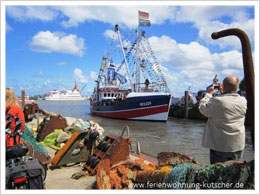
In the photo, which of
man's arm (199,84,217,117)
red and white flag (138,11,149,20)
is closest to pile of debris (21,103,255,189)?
man's arm (199,84,217,117)

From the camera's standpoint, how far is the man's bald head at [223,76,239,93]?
2.44m

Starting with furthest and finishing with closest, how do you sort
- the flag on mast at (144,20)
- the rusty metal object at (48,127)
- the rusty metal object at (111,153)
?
the flag on mast at (144,20)
the rusty metal object at (48,127)
the rusty metal object at (111,153)

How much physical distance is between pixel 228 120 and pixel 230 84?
427 millimetres

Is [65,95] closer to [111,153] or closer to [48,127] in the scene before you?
[48,127]

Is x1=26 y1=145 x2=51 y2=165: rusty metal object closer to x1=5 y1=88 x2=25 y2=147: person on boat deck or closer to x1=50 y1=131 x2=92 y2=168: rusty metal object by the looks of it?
x1=50 y1=131 x2=92 y2=168: rusty metal object

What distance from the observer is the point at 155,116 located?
22.5 m

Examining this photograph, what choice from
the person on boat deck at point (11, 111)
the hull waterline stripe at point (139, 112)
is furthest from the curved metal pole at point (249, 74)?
the hull waterline stripe at point (139, 112)

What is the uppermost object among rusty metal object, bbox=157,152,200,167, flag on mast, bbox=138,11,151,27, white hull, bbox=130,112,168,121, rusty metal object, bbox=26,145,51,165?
flag on mast, bbox=138,11,151,27

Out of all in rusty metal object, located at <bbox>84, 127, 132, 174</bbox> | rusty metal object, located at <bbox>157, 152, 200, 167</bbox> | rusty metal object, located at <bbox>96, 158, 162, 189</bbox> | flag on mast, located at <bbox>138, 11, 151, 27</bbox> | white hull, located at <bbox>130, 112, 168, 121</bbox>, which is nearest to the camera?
rusty metal object, located at <bbox>96, 158, 162, 189</bbox>

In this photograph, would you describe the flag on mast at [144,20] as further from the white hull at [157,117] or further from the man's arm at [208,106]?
the man's arm at [208,106]

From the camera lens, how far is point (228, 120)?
243 centimetres

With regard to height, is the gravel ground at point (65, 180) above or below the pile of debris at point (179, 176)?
below

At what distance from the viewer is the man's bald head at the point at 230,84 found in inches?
95.9

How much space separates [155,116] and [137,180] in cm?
1958
